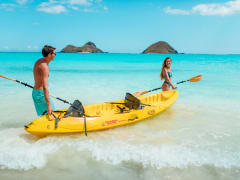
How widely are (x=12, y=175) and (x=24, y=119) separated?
2.87 metres

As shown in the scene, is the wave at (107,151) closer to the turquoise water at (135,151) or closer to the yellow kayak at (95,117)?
the turquoise water at (135,151)

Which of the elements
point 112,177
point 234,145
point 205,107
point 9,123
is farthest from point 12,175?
point 205,107

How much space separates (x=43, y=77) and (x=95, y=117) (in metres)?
1.54

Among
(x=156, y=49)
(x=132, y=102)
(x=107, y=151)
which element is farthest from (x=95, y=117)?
(x=156, y=49)

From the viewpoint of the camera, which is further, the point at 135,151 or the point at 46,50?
the point at 135,151

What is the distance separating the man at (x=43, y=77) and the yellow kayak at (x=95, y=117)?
1.43ft

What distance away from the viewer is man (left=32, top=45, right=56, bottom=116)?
12.2 feet

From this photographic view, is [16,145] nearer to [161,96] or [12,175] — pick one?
[12,175]

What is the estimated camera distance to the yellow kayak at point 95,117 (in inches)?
170

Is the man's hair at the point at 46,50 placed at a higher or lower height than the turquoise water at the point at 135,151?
higher

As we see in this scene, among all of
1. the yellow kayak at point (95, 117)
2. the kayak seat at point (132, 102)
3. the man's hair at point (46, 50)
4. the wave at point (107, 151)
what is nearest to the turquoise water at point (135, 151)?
the wave at point (107, 151)

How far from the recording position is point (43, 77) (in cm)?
372

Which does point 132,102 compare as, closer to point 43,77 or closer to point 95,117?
point 95,117

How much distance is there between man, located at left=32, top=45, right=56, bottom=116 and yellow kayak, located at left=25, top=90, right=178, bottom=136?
43cm
